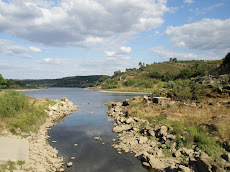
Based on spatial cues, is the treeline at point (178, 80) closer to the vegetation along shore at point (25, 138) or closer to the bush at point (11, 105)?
the vegetation along shore at point (25, 138)

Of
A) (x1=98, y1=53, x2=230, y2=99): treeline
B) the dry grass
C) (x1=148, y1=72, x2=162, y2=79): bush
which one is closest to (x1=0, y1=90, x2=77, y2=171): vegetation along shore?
the dry grass

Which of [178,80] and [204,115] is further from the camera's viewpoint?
[178,80]

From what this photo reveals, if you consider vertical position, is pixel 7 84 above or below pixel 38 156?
above

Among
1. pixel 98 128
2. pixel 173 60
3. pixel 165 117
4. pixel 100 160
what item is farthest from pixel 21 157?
pixel 173 60

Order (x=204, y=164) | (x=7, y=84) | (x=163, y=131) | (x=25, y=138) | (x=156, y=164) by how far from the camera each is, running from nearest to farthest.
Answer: (x=204, y=164) → (x=156, y=164) → (x=163, y=131) → (x=25, y=138) → (x=7, y=84)

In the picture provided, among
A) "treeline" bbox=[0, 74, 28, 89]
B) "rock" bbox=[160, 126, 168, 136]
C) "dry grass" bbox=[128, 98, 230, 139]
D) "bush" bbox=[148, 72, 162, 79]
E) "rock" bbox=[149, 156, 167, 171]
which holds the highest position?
"bush" bbox=[148, 72, 162, 79]

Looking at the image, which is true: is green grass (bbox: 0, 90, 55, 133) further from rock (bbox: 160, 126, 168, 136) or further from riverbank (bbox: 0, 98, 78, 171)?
rock (bbox: 160, 126, 168, 136)

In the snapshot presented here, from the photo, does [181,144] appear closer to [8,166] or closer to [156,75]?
[8,166]

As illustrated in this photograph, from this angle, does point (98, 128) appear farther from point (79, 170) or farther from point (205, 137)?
point (205, 137)

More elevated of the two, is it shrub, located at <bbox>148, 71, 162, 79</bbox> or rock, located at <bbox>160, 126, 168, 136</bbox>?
shrub, located at <bbox>148, 71, 162, 79</bbox>

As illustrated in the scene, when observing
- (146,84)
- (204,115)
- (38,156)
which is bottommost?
(38,156)

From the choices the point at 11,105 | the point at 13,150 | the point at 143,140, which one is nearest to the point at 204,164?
the point at 143,140

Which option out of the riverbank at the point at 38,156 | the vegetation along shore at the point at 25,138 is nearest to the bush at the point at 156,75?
the vegetation along shore at the point at 25,138

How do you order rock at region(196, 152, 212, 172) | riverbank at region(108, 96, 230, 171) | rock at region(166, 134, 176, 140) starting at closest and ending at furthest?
rock at region(196, 152, 212, 172)
riverbank at region(108, 96, 230, 171)
rock at region(166, 134, 176, 140)
